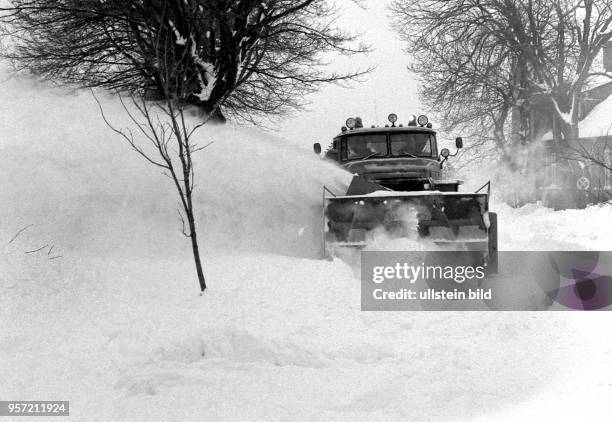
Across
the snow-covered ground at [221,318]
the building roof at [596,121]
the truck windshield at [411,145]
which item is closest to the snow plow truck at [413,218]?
the snow-covered ground at [221,318]

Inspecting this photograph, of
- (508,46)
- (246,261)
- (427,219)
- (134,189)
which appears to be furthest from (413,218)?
(508,46)

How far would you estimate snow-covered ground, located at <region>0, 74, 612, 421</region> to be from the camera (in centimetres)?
378

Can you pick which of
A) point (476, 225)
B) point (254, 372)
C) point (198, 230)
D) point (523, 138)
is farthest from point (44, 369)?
point (523, 138)

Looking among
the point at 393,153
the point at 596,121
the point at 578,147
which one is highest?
the point at 596,121

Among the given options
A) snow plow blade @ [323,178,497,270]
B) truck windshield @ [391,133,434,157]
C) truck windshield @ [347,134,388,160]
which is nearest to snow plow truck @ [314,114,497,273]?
snow plow blade @ [323,178,497,270]

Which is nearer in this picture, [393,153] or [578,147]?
[393,153]

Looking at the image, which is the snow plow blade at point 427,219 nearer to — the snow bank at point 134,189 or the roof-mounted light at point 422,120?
the snow bank at point 134,189

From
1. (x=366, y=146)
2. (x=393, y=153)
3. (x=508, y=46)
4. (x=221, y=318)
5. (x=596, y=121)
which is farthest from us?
(x=596, y=121)

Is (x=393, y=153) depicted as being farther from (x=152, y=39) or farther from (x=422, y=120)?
(x=152, y=39)

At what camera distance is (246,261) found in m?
6.89

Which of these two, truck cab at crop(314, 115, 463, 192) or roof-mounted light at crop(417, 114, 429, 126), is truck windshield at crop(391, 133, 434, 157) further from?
roof-mounted light at crop(417, 114, 429, 126)

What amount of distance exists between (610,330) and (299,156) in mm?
5083

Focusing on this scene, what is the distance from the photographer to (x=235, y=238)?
8.11m

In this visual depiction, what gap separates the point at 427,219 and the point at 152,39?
498cm
